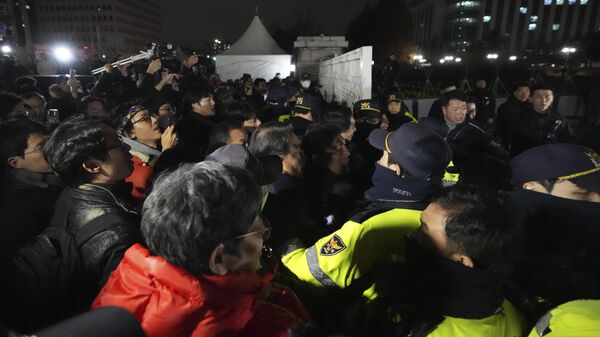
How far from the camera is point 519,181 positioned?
2.01m

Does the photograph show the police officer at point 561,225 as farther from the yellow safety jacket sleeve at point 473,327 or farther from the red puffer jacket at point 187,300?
the red puffer jacket at point 187,300

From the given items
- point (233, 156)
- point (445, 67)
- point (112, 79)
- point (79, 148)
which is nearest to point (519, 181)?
point (233, 156)

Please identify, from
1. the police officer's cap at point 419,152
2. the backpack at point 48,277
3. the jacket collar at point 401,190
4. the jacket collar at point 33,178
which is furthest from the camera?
the jacket collar at point 33,178

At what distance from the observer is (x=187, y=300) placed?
3.87 feet

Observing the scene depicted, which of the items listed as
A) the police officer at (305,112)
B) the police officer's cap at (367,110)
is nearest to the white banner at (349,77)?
the police officer at (305,112)

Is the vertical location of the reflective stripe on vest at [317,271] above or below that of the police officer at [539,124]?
below

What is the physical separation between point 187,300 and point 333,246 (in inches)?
30.7

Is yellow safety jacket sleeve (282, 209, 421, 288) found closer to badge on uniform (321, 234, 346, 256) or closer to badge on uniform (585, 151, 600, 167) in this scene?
badge on uniform (321, 234, 346, 256)

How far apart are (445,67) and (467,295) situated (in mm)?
20555

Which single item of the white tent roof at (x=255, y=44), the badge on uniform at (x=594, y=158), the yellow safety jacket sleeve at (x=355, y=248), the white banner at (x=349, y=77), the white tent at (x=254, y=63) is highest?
the white tent roof at (x=255, y=44)

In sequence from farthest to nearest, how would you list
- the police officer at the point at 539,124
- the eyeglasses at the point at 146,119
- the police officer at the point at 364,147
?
the police officer at the point at 539,124, the police officer at the point at 364,147, the eyeglasses at the point at 146,119

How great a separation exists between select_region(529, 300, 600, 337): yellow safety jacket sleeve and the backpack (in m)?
1.83

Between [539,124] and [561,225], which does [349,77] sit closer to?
[539,124]

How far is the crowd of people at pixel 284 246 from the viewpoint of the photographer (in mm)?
1239
